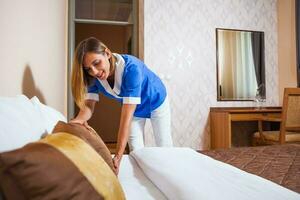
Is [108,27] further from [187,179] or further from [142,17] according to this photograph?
[187,179]

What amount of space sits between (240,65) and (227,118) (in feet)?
2.97

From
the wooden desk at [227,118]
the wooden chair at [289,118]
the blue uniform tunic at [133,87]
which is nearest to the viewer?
the blue uniform tunic at [133,87]

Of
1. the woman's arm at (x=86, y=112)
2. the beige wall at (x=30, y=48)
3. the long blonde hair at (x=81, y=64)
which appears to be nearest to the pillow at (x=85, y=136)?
the beige wall at (x=30, y=48)

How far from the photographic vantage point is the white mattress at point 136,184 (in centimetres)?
88

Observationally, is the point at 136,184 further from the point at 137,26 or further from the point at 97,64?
the point at 137,26

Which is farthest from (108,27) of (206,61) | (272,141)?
(272,141)

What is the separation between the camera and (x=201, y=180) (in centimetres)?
85

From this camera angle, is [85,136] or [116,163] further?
[116,163]

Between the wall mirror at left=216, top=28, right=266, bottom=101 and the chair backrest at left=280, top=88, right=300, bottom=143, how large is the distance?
3.03 ft

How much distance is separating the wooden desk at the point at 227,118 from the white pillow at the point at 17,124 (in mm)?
2398

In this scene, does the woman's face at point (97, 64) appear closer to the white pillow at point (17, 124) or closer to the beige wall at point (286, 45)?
the white pillow at point (17, 124)

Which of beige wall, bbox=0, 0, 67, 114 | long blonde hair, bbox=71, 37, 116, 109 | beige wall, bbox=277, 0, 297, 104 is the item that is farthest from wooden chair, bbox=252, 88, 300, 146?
beige wall, bbox=0, 0, 67, 114

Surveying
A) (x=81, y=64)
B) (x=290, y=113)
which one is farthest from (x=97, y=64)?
(x=290, y=113)

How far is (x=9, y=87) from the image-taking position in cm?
101
